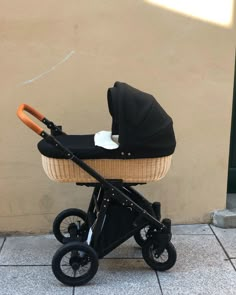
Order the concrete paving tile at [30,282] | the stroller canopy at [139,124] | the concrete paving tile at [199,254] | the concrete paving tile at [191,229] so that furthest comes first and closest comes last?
the concrete paving tile at [191,229] < the concrete paving tile at [199,254] < the concrete paving tile at [30,282] < the stroller canopy at [139,124]

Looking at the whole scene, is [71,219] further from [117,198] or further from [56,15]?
[56,15]

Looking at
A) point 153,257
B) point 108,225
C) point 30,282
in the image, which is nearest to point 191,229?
point 153,257

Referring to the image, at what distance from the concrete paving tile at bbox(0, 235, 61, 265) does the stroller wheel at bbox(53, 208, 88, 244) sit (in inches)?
5.0

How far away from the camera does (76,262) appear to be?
3.34m

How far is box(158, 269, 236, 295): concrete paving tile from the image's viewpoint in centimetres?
337

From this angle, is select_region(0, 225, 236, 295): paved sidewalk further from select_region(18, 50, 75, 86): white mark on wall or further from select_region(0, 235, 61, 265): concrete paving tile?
select_region(18, 50, 75, 86): white mark on wall

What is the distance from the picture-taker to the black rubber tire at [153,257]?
354 centimetres

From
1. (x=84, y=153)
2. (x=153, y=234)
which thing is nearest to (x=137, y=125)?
(x=84, y=153)

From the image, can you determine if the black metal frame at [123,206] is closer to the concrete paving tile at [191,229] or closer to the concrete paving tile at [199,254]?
the concrete paving tile at [199,254]

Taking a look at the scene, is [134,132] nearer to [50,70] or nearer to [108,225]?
[108,225]

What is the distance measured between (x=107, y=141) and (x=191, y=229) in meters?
1.52

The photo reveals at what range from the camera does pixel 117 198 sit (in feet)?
11.0

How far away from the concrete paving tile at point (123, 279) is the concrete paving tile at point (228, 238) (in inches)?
30.5

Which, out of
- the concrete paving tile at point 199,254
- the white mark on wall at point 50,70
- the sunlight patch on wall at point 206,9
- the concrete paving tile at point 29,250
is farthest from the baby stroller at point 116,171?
the sunlight patch on wall at point 206,9
